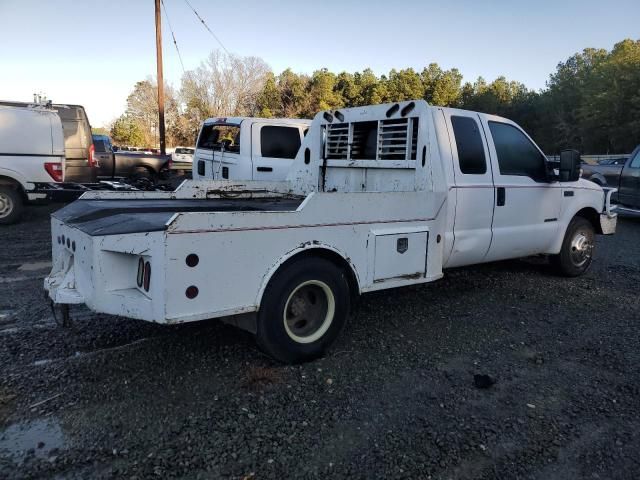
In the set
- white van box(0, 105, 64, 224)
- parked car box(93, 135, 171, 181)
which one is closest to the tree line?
parked car box(93, 135, 171, 181)

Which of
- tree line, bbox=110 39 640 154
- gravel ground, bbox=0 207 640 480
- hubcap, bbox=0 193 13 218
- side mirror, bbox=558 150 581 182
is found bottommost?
gravel ground, bbox=0 207 640 480

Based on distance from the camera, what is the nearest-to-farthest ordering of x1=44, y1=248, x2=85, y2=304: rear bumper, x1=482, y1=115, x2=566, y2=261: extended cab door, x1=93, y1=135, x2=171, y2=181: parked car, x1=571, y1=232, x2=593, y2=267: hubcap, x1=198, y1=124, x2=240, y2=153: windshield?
x1=44, y1=248, x2=85, y2=304: rear bumper → x1=482, y1=115, x2=566, y2=261: extended cab door → x1=571, y1=232, x2=593, y2=267: hubcap → x1=198, y1=124, x2=240, y2=153: windshield → x1=93, y1=135, x2=171, y2=181: parked car

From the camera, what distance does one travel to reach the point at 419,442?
2.94m

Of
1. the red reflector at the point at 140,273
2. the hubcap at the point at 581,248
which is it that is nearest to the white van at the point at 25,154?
the red reflector at the point at 140,273

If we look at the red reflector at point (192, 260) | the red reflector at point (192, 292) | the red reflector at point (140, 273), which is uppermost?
the red reflector at point (192, 260)

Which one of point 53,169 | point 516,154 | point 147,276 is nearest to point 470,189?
point 516,154

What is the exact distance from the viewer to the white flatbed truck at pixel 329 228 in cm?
319

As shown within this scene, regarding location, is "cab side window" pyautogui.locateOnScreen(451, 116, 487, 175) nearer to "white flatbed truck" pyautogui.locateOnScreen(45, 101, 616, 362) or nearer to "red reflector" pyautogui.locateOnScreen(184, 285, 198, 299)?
"white flatbed truck" pyautogui.locateOnScreen(45, 101, 616, 362)

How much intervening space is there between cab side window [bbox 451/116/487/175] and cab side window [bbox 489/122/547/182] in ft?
1.00

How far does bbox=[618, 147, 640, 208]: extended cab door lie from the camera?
37.9 ft

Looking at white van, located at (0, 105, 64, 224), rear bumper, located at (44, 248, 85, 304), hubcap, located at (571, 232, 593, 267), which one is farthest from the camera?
white van, located at (0, 105, 64, 224)

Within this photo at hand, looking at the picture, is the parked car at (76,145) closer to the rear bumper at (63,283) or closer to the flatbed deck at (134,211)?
the flatbed deck at (134,211)

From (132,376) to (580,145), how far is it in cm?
4663

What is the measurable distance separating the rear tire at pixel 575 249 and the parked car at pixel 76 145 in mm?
9809
